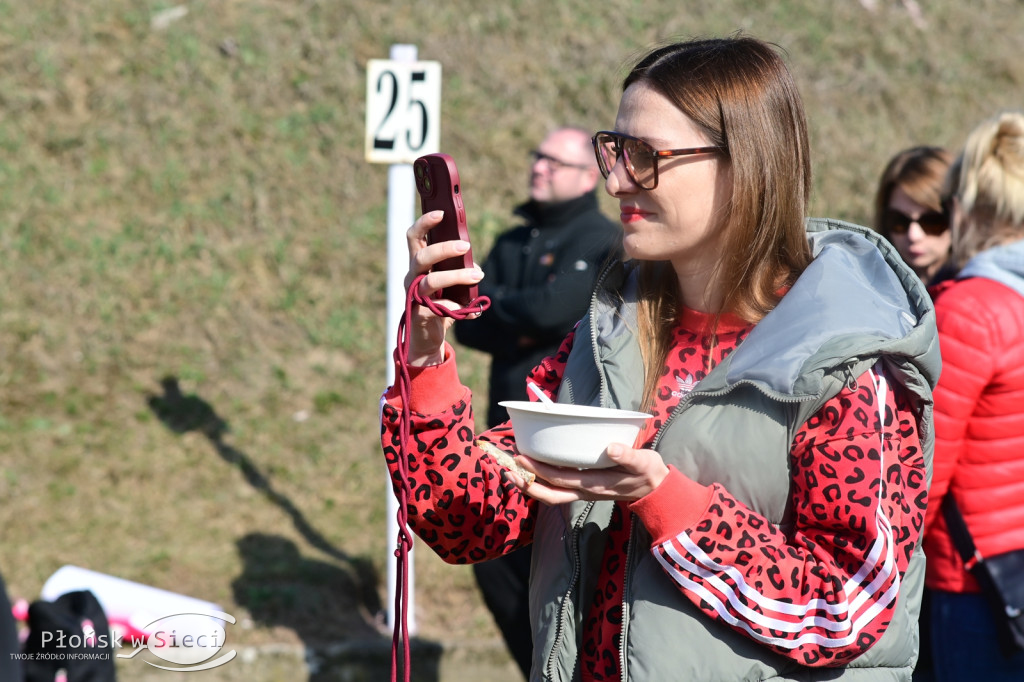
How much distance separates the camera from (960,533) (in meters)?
2.51

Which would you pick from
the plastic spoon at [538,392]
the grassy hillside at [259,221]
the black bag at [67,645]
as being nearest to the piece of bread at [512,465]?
the plastic spoon at [538,392]

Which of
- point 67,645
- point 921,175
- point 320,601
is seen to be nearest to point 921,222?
point 921,175

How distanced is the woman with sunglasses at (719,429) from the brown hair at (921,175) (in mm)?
1895

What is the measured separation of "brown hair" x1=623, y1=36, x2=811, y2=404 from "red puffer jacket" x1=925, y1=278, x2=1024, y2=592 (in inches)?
35.9

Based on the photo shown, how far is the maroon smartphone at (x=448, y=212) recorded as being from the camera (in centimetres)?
167

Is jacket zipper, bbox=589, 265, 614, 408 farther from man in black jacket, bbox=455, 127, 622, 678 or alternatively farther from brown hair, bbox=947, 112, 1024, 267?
man in black jacket, bbox=455, 127, 622, 678

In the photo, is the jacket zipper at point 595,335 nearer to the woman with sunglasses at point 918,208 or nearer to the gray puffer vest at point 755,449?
the gray puffer vest at point 755,449

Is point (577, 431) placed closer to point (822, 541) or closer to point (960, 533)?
point (822, 541)

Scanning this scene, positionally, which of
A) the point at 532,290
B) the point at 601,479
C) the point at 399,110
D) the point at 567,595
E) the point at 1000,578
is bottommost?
the point at 1000,578

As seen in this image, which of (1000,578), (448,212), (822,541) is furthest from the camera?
(1000,578)

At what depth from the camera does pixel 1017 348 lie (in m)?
2.49

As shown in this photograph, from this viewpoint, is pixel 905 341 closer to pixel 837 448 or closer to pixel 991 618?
pixel 837 448

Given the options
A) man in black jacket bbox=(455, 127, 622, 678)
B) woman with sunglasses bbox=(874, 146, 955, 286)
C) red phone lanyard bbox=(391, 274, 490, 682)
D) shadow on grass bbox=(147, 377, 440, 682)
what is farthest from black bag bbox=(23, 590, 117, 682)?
shadow on grass bbox=(147, 377, 440, 682)

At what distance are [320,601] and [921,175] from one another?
372 cm
